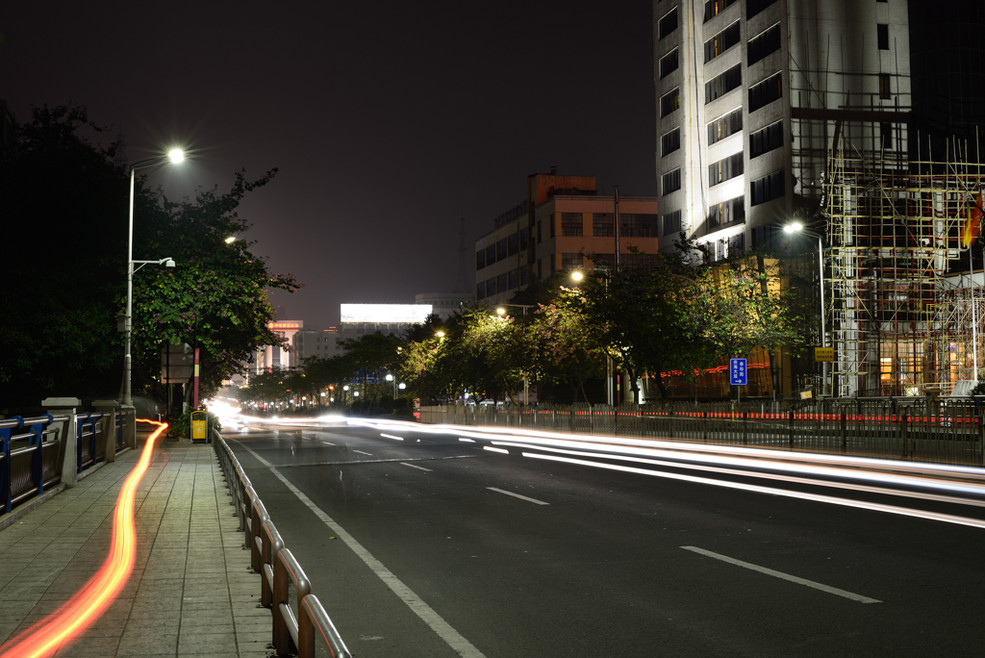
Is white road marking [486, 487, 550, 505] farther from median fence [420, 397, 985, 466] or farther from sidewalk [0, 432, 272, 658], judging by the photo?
median fence [420, 397, 985, 466]

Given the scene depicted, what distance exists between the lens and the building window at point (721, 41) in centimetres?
6919

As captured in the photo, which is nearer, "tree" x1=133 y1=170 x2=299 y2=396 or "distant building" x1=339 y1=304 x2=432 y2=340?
"tree" x1=133 y1=170 x2=299 y2=396

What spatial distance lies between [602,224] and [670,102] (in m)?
24.3

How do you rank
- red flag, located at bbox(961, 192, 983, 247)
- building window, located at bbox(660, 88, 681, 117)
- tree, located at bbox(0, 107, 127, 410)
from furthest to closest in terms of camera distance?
1. building window, located at bbox(660, 88, 681, 117)
2. red flag, located at bbox(961, 192, 983, 247)
3. tree, located at bbox(0, 107, 127, 410)

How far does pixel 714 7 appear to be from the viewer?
71.6 meters

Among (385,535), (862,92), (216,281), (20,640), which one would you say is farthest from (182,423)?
(862,92)

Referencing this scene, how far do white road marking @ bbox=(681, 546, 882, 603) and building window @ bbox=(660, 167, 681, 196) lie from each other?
219 feet

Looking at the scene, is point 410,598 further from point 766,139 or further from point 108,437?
point 766,139

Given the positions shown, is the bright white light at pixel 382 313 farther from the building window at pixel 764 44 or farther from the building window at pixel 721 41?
the building window at pixel 764 44

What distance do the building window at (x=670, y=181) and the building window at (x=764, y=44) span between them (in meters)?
11.3

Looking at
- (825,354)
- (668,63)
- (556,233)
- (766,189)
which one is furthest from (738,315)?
(556,233)

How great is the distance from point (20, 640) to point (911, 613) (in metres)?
6.71

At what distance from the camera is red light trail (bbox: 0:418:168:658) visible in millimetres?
6551

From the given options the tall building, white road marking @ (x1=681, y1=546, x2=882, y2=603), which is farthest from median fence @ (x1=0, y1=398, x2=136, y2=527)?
the tall building
